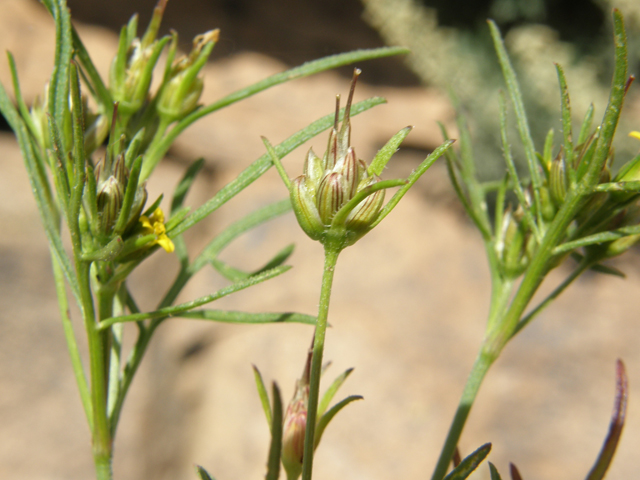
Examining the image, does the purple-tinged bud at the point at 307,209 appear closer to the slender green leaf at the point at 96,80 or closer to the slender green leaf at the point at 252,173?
the slender green leaf at the point at 252,173

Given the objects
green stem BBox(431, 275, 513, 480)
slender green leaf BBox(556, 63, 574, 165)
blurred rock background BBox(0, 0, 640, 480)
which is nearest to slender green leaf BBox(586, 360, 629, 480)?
green stem BBox(431, 275, 513, 480)

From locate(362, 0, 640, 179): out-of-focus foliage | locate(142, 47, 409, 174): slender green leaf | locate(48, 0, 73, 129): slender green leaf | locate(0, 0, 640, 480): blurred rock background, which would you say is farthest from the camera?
locate(362, 0, 640, 179): out-of-focus foliage

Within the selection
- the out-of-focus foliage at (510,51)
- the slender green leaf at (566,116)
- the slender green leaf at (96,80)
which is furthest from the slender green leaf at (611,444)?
the out-of-focus foliage at (510,51)

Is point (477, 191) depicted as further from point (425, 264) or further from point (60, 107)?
point (425, 264)

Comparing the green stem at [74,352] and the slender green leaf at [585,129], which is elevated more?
the slender green leaf at [585,129]

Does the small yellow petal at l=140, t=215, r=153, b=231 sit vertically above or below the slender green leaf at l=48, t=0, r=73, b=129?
below

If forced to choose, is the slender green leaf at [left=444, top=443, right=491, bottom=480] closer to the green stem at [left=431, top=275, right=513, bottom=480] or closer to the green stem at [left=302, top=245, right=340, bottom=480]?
the green stem at [left=431, top=275, right=513, bottom=480]
